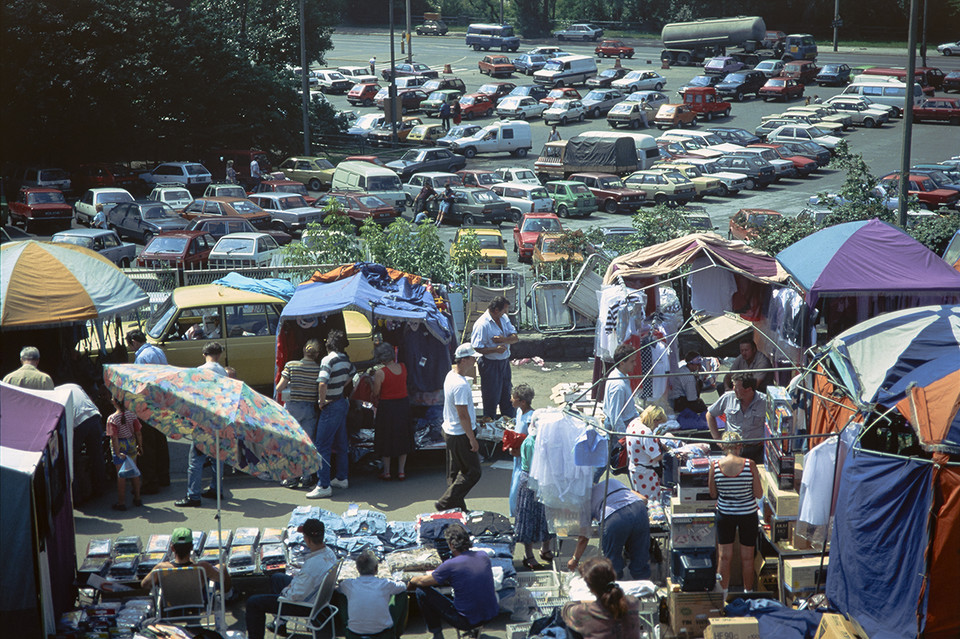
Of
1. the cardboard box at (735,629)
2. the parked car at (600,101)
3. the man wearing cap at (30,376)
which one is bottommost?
the cardboard box at (735,629)

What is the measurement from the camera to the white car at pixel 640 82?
181 ft

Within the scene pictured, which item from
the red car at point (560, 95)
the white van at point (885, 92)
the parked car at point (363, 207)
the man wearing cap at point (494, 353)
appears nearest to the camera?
the man wearing cap at point (494, 353)

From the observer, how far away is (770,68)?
56.8 m

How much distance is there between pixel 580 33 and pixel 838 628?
72.8 m

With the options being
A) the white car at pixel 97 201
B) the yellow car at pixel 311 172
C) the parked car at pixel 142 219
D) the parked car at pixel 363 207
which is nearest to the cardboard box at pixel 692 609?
the parked car at pixel 363 207

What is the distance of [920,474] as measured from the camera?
7.11 meters

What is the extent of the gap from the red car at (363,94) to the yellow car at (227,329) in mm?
46572

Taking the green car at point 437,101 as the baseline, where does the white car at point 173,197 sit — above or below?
below

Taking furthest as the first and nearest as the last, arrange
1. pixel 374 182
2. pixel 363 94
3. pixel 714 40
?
1. pixel 714 40
2. pixel 363 94
3. pixel 374 182

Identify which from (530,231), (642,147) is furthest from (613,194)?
(530,231)

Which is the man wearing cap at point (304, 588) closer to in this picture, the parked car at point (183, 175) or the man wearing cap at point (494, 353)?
the man wearing cap at point (494, 353)

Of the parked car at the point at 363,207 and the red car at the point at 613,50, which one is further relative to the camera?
the red car at the point at 613,50

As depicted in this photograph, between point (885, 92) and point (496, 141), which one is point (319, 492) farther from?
point (885, 92)

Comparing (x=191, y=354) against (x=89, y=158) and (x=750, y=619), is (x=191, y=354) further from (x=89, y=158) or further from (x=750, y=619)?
(x=89, y=158)
